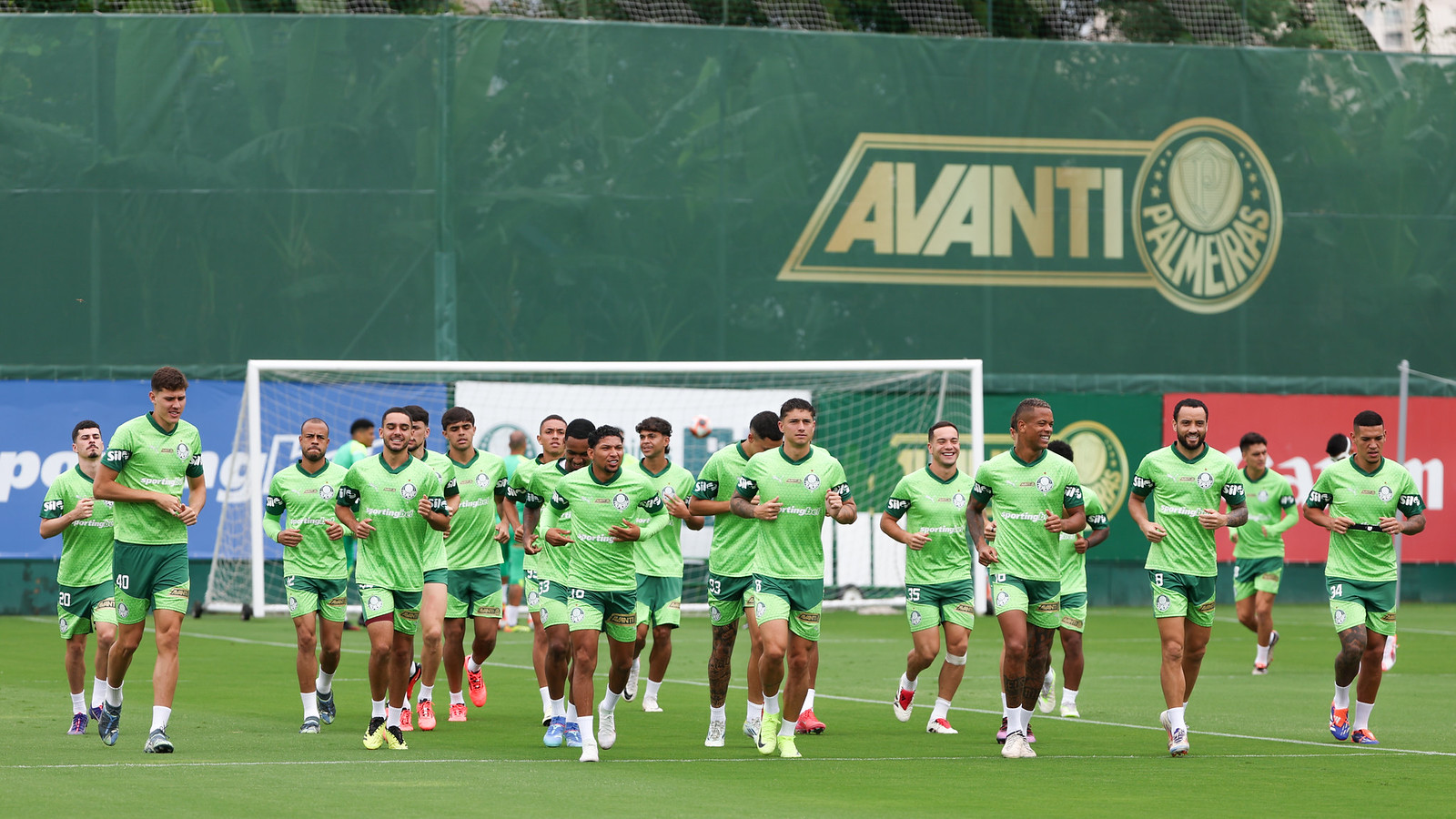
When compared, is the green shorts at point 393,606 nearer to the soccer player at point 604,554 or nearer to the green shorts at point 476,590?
the soccer player at point 604,554

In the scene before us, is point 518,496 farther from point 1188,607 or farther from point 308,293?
point 308,293

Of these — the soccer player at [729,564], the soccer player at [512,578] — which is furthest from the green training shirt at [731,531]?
the soccer player at [512,578]

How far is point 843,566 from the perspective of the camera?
2717 cm

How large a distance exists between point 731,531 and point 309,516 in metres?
3.27

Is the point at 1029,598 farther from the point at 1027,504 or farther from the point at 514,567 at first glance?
the point at 514,567

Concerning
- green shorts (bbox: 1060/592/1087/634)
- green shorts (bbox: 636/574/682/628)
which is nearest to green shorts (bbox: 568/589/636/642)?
green shorts (bbox: 636/574/682/628)

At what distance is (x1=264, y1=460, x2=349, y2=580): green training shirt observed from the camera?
13.7m

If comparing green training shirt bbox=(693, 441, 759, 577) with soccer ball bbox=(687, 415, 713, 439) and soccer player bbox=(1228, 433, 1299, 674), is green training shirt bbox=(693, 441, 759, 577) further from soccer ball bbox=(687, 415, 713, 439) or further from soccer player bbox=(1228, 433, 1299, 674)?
soccer ball bbox=(687, 415, 713, 439)

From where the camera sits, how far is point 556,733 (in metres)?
12.7

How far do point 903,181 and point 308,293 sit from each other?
9551 mm

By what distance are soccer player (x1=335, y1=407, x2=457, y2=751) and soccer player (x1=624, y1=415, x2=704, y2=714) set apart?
154cm

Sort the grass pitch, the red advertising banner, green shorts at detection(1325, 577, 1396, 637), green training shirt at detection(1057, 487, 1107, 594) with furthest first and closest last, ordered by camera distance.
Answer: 1. the red advertising banner
2. green training shirt at detection(1057, 487, 1107, 594)
3. green shorts at detection(1325, 577, 1396, 637)
4. the grass pitch

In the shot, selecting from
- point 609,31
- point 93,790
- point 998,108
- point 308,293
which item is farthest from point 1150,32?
point 93,790

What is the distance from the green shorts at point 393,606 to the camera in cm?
1249
